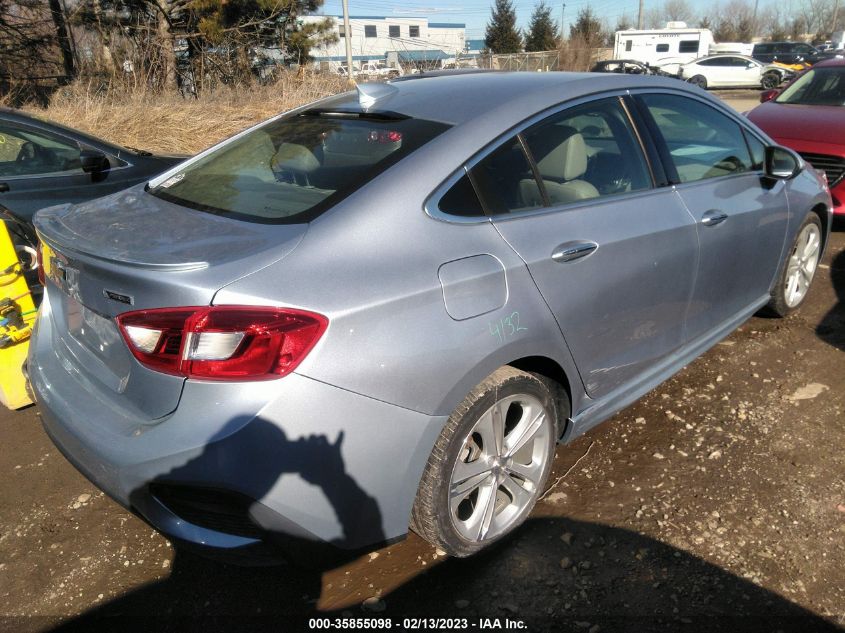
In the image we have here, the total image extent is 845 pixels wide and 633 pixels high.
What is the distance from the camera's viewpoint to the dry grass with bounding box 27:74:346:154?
444 inches

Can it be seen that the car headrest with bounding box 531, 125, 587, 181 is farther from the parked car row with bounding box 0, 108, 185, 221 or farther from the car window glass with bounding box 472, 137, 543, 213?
the parked car row with bounding box 0, 108, 185, 221

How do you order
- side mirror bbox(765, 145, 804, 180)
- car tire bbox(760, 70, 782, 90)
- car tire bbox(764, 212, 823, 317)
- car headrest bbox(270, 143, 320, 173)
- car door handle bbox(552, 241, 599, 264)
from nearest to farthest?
1. car door handle bbox(552, 241, 599, 264)
2. car headrest bbox(270, 143, 320, 173)
3. side mirror bbox(765, 145, 804, 180)
4. car tire bbox(764, 212, 823, 317)
5. car tire bbox(760, 70, 782, 90)

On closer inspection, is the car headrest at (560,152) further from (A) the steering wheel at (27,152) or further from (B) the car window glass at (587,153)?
(A) the steering wheel at (27,152)

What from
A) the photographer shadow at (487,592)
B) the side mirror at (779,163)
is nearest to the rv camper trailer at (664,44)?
the side mirror at (779,163)

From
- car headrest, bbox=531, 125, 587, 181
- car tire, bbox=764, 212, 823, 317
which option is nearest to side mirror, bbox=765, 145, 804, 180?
car tire, bbox=764, 212, 823, 317

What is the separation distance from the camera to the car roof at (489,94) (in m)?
2.50

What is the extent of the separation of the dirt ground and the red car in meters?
3.51

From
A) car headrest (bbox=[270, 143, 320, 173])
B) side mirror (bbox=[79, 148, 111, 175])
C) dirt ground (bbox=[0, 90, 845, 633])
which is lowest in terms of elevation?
dirt ground (bbox=[0, 90, 845, 633])

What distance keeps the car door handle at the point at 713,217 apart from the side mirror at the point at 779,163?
74 cm

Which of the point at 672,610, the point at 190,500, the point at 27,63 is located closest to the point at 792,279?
the point at 672,610

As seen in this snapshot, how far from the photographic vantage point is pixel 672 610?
2.20 meters

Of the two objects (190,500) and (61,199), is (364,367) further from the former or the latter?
(61,199)

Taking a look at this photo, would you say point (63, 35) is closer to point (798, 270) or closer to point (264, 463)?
point (798, 270)

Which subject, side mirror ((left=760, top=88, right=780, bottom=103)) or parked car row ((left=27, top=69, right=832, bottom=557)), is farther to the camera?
side mirror ((left=760, top=88, right=780, bottom=103))
